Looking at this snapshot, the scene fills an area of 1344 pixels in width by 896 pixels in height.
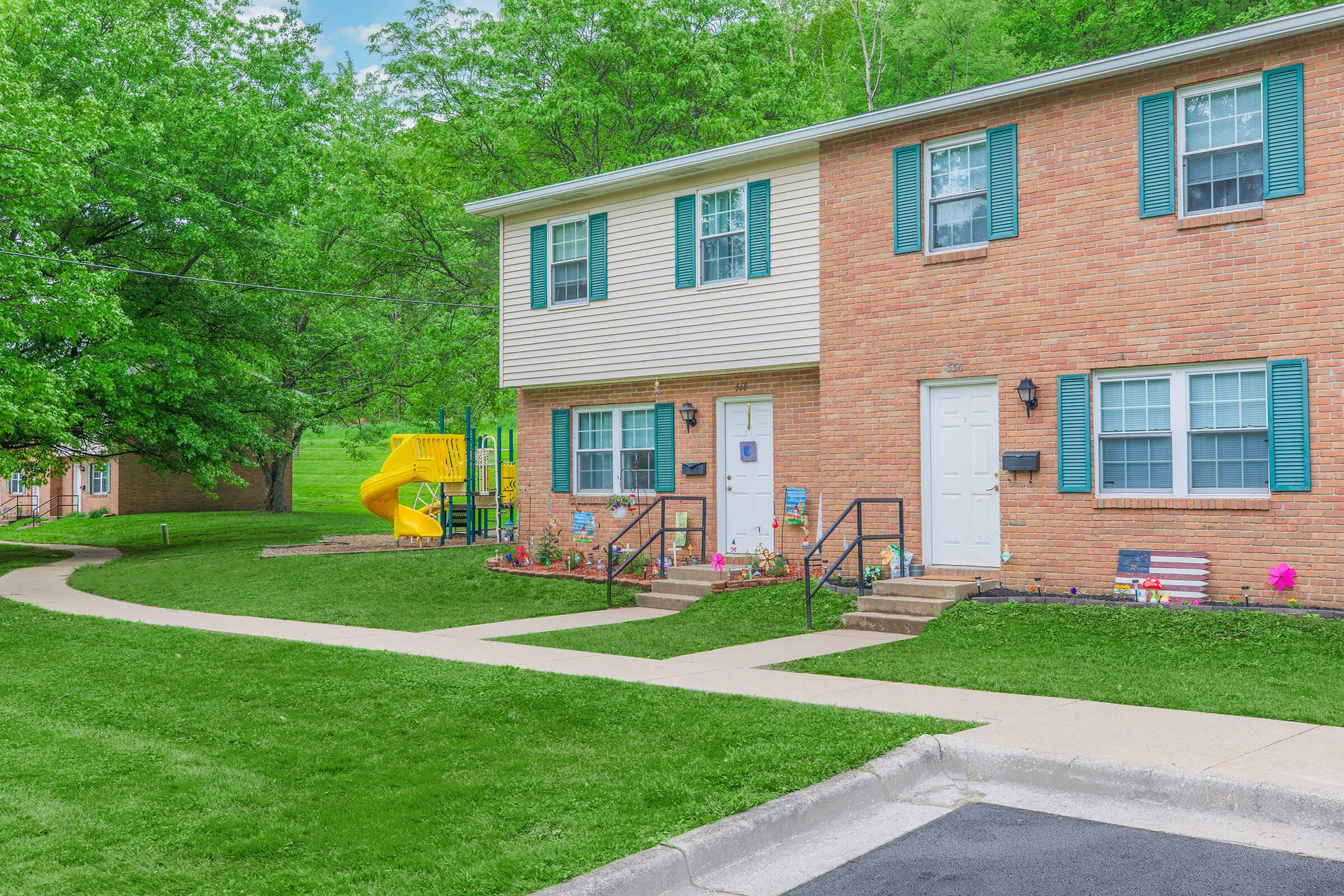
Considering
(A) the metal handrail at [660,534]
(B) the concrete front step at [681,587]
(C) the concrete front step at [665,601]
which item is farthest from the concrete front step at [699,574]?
(C) the concrete front step at [665,601]

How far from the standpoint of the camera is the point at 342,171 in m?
29.9

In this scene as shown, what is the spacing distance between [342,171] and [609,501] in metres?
17.7

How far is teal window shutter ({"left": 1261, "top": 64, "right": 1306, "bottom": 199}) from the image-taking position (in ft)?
34.1

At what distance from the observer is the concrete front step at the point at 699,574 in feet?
44.8

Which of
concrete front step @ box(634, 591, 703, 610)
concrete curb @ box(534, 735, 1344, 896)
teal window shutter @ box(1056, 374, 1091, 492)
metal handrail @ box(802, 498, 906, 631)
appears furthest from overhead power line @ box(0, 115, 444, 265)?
concrete curb @ box(534, 735, 1344, 896)

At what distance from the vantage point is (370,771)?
6.05 meters

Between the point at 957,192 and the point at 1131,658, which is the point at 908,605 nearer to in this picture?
the point at 1131,658

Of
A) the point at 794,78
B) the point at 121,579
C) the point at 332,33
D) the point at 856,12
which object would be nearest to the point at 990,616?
the point at 121,579

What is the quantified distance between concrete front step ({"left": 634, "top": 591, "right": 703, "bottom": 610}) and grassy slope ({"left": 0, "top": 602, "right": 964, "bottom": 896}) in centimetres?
452

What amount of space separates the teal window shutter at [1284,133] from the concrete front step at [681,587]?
286 inches

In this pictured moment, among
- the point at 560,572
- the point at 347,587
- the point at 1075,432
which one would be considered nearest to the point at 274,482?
the point at 347,587

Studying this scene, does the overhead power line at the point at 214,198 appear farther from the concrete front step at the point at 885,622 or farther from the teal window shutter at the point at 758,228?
the concrete front step at the point at 885,622

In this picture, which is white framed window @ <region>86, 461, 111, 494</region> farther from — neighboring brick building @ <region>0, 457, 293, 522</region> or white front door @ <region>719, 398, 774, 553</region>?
white front door @ <region>719, 398, 774, 553</region>

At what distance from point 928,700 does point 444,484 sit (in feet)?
52.2
